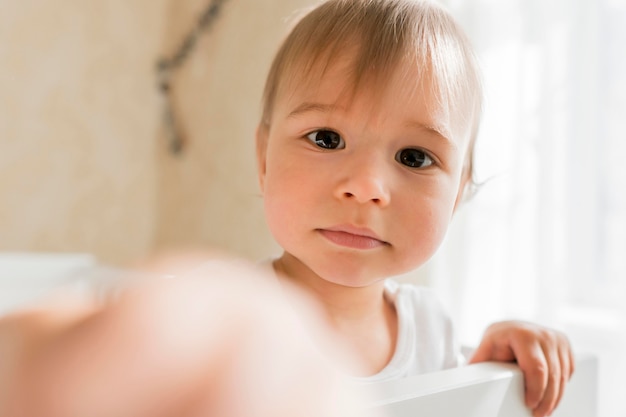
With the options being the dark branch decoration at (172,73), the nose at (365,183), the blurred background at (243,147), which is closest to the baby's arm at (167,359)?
the nose at (365,183)

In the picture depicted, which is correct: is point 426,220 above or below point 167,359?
above

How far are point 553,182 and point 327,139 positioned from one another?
0.78 meters

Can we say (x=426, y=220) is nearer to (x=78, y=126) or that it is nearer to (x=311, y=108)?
(x=311, y=108)

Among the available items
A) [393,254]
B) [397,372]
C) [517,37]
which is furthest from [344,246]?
[517,37]

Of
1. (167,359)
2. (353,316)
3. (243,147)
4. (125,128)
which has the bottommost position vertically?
(167,359)

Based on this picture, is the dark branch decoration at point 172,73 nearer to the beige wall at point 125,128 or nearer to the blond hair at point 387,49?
the beige wall at point 125,128

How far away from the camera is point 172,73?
2500 mm

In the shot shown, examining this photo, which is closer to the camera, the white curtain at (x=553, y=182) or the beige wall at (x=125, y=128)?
the white curtain at (x=553, y=182)

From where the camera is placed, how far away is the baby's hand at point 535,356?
0.71 meters

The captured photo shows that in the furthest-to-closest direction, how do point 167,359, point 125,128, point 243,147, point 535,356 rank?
point 125,128 → point 243,147 → point 535,356 → point 167,359

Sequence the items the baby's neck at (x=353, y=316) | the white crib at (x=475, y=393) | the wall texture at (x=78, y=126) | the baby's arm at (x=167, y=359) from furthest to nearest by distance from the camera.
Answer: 1. the wall texture at (x=78, y=126)
2. the baby's neck at (x=353, y=316)
3. the white crib at (x=475, y=393)
4. the baby's arm at (x=167, y=359)

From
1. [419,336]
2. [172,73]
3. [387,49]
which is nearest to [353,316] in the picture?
[419,336]

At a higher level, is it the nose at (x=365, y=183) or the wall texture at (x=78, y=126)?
the wall texture at (x=78, y=126)

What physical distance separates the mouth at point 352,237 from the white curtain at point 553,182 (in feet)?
2.40
